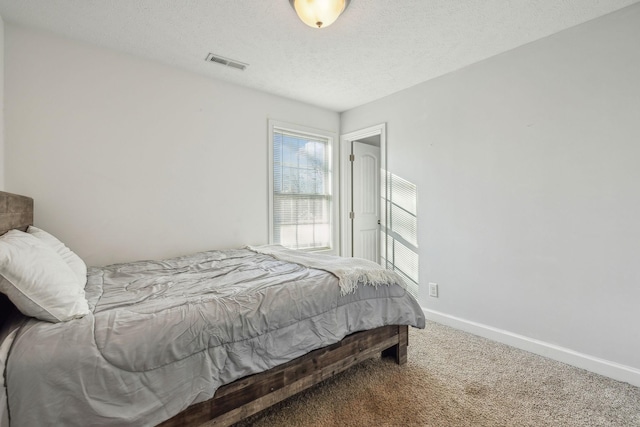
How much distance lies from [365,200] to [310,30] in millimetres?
2392

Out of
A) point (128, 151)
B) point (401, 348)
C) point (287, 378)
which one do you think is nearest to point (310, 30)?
point (128, 151)

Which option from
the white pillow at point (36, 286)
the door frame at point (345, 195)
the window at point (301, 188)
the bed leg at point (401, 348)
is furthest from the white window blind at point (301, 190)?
the white pillow at point (36, 286)

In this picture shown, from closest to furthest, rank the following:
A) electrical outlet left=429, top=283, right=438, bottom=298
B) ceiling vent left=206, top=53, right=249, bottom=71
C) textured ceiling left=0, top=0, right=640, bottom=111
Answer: textured ceiling left=0, top=0, right=640, bottom=111 < ceiling vent left=206, top=53, right=249, bottom=71 < electrical outlet left=429, top=283, right=438, bottom=298

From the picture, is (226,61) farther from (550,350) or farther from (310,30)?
(550,350)

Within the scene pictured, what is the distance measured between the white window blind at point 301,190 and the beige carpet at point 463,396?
1.84 meters

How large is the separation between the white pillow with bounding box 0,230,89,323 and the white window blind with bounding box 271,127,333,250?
2226 millimetres

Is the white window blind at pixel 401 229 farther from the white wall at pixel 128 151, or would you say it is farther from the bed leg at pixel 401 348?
the white wall at pixel 128 151

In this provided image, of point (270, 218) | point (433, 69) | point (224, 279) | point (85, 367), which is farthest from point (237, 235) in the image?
point (433, 69)

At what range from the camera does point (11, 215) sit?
1.59 m

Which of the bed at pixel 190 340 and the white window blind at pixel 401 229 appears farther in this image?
the white window blind at pixel 401 229

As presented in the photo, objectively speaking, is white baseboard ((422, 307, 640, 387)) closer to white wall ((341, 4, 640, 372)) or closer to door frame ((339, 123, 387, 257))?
white wall ((341, 4, 640, 372))

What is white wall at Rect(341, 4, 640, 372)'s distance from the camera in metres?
1.91

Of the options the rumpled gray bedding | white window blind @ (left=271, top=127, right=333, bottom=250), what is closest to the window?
white window blind @ (left=271, top=127, right=333, bottom=250)

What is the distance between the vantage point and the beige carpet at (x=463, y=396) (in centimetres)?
151
